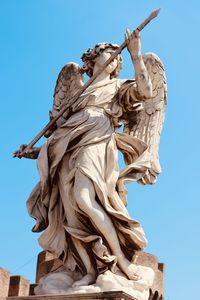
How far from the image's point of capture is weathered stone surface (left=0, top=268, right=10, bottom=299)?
12720mm

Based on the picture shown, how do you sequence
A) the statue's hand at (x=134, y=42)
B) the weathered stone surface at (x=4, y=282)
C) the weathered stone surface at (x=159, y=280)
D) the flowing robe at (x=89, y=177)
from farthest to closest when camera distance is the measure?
the weathered stone surface at (x=159, y=280) → the weathered stone surface at (x=4, y=282) → the statue's hand at (x=134, y=42) → the flowing robe at (x=89, y=177)

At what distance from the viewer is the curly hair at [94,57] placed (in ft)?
30.2

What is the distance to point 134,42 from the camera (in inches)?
340

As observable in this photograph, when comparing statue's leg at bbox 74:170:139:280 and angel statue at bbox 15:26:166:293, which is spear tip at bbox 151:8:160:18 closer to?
angel statue at bbox 15:26:166:293

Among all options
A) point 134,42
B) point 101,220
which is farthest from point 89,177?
point 134,42

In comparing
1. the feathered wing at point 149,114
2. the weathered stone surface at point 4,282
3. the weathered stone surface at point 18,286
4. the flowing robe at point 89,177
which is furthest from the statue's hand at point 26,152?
the weathered stone surface at point 18,286

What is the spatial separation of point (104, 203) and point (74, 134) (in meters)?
0.89

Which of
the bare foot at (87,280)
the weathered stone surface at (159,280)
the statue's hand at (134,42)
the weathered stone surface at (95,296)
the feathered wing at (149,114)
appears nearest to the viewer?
the weathered stone surface at (95,296)

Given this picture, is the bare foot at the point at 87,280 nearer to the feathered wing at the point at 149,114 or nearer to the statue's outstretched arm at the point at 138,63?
the feathered wing at the point at 149,114

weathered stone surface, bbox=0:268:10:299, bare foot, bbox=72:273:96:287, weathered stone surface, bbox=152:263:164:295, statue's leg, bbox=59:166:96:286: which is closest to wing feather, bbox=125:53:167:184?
statue's leg, bbox=59:166:96:286

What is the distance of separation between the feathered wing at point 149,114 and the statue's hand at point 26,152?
1.07 meters

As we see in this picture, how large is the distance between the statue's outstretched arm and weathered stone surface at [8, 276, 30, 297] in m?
5.33

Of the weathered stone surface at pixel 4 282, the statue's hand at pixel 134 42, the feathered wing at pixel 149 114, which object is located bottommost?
the weathered stone surface at pixel 4 282

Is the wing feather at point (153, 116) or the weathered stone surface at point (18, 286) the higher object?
the wing feather at point (153, 116)
